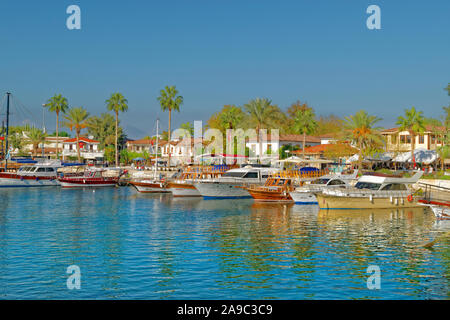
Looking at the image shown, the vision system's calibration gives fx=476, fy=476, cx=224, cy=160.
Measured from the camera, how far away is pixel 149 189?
66.6 m

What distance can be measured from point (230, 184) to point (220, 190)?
4.62 ft

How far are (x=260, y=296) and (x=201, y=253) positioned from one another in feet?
27.4

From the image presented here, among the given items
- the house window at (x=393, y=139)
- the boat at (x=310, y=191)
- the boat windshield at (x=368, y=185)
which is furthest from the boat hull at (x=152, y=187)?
the house window at (x=393, y=139)

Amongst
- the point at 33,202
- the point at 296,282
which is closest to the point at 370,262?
the point at 296,282

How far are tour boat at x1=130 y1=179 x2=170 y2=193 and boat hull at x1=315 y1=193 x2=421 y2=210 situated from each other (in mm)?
27634

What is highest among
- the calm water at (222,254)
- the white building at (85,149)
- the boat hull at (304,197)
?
the white building at (85,149)

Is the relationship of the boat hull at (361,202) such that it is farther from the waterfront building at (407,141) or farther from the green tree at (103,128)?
the green tree at (103,128)

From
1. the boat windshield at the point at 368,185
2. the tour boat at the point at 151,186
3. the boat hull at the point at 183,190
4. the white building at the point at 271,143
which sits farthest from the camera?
the white building at the point at 271,143

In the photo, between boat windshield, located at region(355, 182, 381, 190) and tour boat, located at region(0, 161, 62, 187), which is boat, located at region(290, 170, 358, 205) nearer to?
boat windshield, located at region(355, 182, 381, 190)

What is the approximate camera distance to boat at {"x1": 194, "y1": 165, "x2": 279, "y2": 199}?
57062mm

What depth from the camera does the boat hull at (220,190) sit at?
57031mm

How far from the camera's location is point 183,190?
6028cm

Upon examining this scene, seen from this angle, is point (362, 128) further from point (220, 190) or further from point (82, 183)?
point (82, 183)
